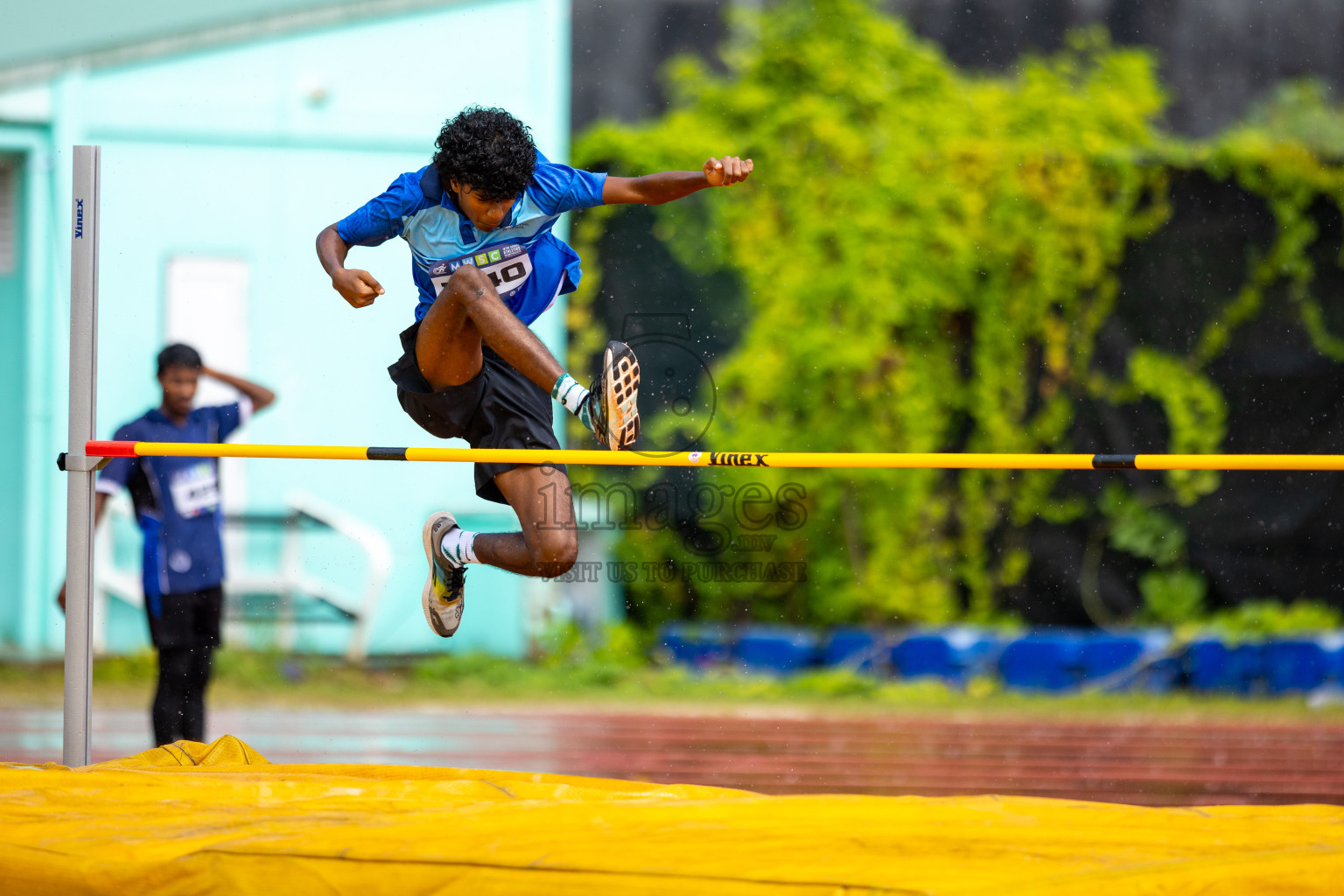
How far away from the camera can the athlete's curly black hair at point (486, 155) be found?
8.67ft

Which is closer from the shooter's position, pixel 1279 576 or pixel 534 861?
pixel 534 861

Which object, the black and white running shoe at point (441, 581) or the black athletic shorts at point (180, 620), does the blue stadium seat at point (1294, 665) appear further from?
the black athletic shorts at point (180, 620)

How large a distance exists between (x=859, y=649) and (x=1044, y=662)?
2.62 ft

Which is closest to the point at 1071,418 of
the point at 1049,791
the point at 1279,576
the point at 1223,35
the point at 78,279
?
the point at 1279,576

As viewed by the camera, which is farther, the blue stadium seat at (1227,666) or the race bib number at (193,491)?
the blue stadium seat at (1227,666)

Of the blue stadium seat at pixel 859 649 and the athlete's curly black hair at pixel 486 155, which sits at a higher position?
the athlete's curly black hair at pixel 486 155

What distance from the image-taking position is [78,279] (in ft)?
9.13

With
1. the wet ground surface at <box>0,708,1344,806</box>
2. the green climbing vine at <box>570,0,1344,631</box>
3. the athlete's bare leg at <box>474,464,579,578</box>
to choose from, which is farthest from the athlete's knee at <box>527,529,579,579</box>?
the green climbing vine at <box>570,0,1344,631</box>

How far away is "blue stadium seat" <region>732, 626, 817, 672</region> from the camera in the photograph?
5871 mm

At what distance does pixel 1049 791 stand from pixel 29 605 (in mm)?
4224

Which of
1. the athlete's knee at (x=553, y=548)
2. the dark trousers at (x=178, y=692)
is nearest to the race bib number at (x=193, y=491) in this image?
the dark trousers at (x=178, y=692)

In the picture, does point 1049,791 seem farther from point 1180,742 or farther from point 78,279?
point 78,279

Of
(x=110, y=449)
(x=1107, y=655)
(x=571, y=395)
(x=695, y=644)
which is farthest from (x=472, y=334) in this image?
(x=1107, y=655)

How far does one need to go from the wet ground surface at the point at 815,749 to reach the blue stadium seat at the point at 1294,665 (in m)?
0.32
